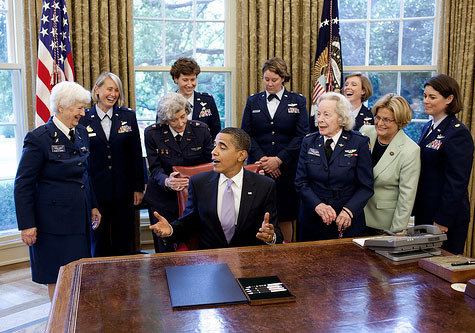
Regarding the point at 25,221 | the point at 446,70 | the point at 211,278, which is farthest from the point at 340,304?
the point at 446,70

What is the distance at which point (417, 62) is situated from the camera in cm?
477

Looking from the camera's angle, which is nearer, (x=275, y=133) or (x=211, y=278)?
(x=211, y=278)

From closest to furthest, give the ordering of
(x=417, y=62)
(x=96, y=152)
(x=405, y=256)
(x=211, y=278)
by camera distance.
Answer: (x=211, y=278) → (x=405, y=256) → (x=96, y=152) → (x=417, y=62)

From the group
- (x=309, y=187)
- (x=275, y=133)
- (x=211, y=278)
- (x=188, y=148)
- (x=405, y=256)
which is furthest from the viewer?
(x=275, y=133)

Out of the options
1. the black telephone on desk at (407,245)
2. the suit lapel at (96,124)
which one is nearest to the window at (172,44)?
the suit lapel at (96,124)

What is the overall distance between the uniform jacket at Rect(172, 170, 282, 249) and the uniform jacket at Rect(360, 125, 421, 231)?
0.76 meters

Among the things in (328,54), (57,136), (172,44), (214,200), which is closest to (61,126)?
(57,136)

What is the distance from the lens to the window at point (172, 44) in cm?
456

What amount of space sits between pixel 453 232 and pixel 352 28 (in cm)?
264

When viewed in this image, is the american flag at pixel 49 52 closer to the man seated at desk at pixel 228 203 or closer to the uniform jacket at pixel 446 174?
the man seated at desk at pixel 228 203

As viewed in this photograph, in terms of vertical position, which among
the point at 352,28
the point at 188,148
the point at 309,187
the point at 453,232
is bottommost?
the point at 453,232

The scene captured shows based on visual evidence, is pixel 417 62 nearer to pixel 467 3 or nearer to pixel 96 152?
pixel 467 3

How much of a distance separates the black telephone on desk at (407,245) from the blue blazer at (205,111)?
6.24 ft

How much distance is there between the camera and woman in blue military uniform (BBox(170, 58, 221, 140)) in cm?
351
